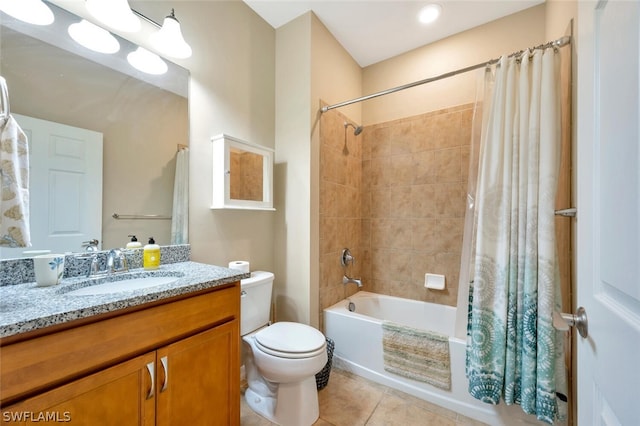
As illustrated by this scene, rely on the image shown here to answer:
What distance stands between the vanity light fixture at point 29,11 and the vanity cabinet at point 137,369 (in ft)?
4.15

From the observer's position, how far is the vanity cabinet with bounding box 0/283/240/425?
642mm

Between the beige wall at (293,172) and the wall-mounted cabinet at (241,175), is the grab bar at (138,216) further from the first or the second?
the beige wall at (293,172)

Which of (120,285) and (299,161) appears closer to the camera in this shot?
(120,285)

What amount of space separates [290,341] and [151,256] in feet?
2.81

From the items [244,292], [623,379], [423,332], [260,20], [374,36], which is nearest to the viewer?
[623,379]

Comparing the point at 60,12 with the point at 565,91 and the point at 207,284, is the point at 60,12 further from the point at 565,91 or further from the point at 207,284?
the point at 565,91

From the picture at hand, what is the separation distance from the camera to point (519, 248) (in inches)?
50.4

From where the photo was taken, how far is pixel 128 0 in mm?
1318

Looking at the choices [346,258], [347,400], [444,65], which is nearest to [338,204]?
[346,258]

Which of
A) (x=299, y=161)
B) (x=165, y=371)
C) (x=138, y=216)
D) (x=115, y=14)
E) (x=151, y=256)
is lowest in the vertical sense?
(x=165, y=371)

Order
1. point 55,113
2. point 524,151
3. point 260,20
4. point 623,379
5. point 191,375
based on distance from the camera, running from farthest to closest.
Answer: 1. point 260,20
2. point 524,151
3. point 55,113
4. point 191,375
5. point 623,379

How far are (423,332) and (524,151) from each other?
1203mm

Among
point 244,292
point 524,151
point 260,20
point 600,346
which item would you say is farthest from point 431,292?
point 260,20

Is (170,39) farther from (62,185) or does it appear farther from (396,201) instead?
(396,201)
